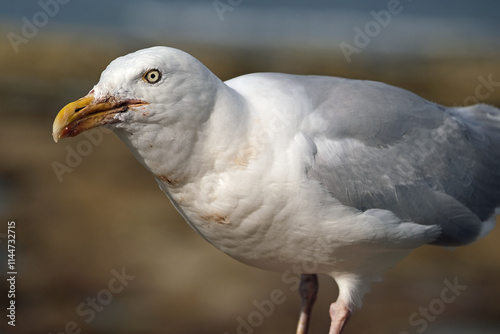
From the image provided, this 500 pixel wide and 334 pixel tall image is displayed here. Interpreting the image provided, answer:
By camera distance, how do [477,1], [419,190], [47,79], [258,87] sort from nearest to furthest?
[258,87] < [419,190] < [47,79] < [477,1]

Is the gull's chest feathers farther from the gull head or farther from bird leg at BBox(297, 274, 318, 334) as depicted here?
bird leg at BBox(297, 274, 318, 334)

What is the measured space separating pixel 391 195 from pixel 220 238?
859 millimetres

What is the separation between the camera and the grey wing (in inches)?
131

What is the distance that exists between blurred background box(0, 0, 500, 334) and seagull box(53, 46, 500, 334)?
334 centimetres

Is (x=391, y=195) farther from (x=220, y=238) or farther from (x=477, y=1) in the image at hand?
(x=477, y=1)

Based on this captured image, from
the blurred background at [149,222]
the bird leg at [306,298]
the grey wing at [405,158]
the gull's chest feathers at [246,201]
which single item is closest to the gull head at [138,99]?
the gull's chest feathers at [246,201]

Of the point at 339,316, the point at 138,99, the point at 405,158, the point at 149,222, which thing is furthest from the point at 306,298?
the point at 149,222

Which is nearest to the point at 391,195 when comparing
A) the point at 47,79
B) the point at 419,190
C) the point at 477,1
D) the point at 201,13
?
the point at 419,190

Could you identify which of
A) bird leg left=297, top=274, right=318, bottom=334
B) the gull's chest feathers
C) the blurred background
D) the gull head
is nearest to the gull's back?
the gull's chest feathers

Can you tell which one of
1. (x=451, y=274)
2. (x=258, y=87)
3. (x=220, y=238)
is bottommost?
(x=451, y=274)

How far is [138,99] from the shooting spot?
284 cm

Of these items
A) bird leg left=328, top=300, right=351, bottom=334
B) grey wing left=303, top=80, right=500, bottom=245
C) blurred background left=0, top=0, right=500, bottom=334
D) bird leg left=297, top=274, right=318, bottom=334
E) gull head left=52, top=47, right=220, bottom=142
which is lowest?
blurred background left=0, top=0, right=500, bottom=334

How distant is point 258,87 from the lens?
10.9 feet

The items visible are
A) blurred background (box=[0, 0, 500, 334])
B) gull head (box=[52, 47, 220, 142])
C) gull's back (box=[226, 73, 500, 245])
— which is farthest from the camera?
blurred background (box=[0, 0, 500, 334])
